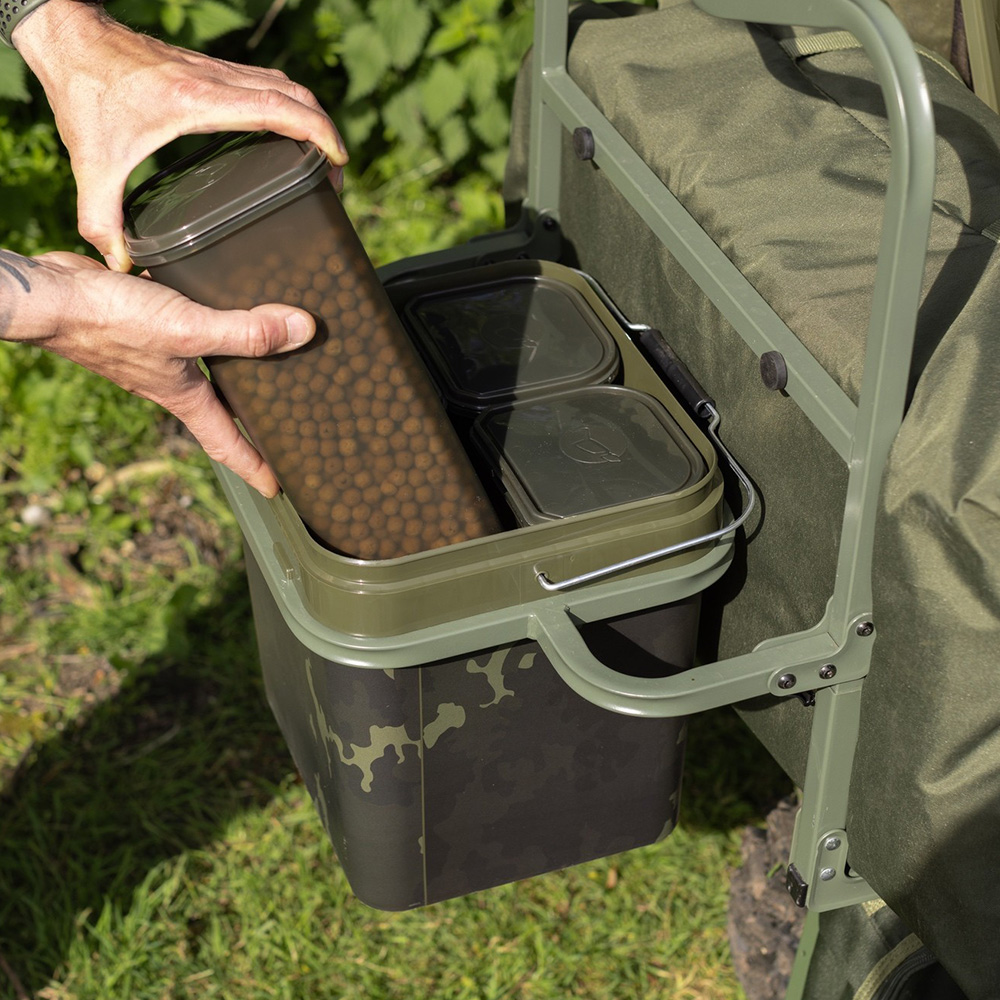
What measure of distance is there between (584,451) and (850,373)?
1.23 feet

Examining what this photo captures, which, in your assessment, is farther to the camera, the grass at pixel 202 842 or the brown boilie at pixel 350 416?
the grass at pixel 202 842

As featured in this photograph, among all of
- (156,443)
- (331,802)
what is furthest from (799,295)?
(156,443)

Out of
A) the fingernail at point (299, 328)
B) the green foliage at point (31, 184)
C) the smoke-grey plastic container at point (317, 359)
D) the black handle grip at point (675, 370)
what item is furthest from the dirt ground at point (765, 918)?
the green foliage at point (31, 184)

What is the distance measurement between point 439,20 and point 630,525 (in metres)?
2.68

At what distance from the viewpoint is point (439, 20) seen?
384cm

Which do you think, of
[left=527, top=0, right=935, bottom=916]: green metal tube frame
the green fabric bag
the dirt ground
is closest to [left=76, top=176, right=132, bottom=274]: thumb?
[left=527, top=0, right=935, bottom=916]: green metal tube frame

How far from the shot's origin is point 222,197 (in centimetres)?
143

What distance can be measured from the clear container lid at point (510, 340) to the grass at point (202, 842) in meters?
1.13

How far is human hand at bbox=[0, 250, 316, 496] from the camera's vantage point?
1445 millimetres

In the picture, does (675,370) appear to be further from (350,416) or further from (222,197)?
(222,197)

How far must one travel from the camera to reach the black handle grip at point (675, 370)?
5.78ft

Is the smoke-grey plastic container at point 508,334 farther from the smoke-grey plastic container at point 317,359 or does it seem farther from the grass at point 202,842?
the grass at point 202,842

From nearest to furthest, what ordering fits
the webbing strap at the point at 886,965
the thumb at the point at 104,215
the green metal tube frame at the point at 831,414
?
the green metal tube frame at the point at 831,414 < the thumb at the point at 104,215 < the webbing strap at the point at 886,965

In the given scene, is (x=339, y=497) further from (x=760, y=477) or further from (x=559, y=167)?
(x=559, y=167)
